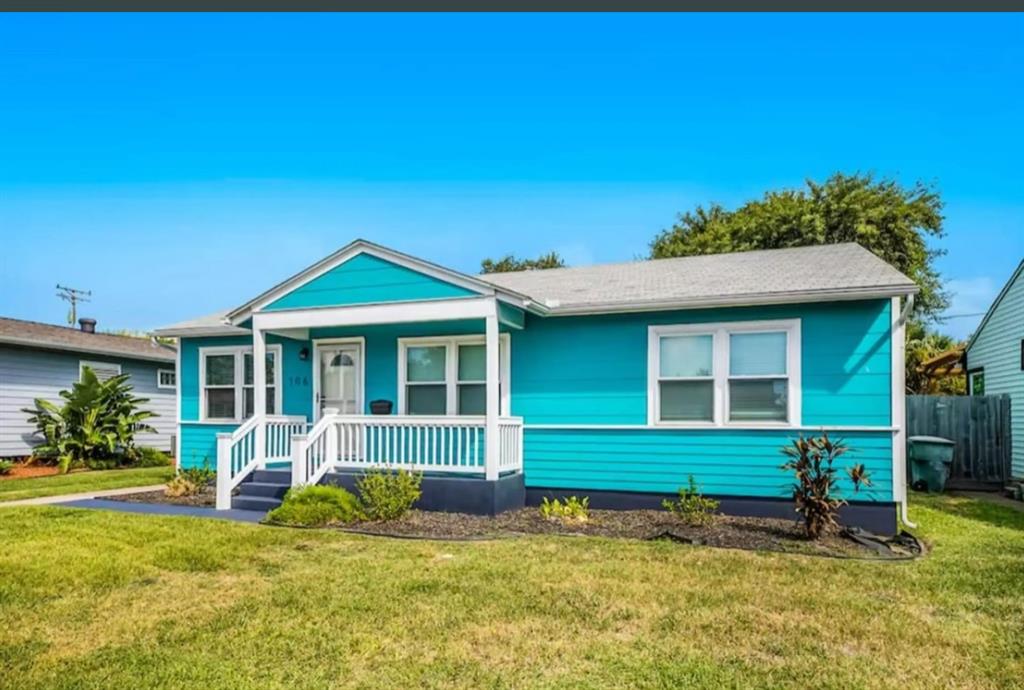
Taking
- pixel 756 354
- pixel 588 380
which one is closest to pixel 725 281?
pixel 756 354

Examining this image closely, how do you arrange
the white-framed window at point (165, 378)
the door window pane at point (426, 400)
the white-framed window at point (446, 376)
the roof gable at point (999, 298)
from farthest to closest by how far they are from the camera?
the white-framed window at point (165, 378), the roof gable at point (999, 298), the door window pane at point (426, 400), the white-framed window at point (446, 376)

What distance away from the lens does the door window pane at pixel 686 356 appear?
9.34 metres

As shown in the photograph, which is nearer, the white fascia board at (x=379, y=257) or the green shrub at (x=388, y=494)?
the green shrub at (x=388, y=494)

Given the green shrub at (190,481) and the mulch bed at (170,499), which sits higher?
the green shrub at (190,481)

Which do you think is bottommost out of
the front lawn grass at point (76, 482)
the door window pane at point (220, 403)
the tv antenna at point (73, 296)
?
the front lawn grass at point (76, 482)

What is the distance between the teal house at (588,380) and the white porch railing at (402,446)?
0.12 feet

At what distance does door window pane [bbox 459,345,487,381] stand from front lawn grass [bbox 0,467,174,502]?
24.2ft

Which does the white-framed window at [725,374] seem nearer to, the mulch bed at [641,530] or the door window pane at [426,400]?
Result: the mulch bed at [641,530]

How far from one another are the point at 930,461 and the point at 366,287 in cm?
1125

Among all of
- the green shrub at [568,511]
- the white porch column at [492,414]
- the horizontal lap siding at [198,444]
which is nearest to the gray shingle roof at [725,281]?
the white porch column at [492,414]

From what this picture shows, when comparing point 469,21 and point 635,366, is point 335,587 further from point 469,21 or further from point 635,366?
point 469,21

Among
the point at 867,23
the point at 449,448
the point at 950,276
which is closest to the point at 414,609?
the point at 449,448

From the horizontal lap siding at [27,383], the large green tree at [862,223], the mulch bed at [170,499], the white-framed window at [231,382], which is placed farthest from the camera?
the large green tree at [862,223]

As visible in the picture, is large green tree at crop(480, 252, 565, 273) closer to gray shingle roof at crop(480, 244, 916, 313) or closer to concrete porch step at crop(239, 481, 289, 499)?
gray shingle roof at crop(480, 244, 916, 313)
